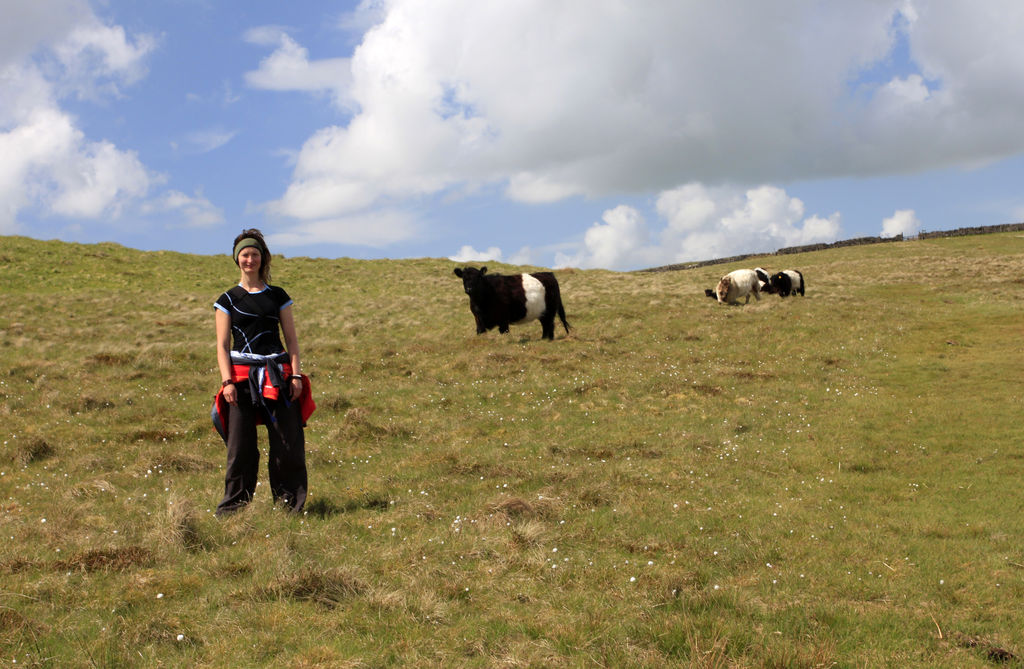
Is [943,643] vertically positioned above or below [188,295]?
below

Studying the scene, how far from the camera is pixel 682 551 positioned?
638 centimetres

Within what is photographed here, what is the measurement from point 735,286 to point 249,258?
85.7 feet

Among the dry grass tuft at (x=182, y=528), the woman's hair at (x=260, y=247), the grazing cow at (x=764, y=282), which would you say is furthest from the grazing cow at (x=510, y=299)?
the grazing cow at (x=764, y=282)

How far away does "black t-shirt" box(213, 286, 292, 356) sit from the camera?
6699mm

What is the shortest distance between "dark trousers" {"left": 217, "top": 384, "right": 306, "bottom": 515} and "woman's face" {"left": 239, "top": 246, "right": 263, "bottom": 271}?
1211 mm

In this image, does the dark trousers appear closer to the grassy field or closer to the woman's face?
the grassy field

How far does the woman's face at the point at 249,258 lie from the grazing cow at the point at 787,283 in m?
31.0

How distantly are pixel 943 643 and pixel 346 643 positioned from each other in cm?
401

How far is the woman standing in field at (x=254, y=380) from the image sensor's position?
668cm

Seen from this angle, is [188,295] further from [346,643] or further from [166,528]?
[346,643]

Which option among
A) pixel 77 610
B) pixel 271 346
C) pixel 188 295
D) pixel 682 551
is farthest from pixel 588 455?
pixel 188 295

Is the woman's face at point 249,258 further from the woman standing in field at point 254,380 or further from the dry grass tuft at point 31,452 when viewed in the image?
the dry grass tuft at point 31,452

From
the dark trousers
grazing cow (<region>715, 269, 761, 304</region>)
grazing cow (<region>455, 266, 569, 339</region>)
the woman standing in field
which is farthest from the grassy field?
grazing cow (<region>715, 269, 761, 304</region>)

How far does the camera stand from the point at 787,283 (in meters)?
33.8
